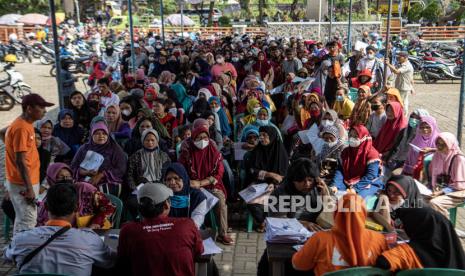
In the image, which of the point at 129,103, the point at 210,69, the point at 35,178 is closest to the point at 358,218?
the point at 35,178

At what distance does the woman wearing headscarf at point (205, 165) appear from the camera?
5.07 metres

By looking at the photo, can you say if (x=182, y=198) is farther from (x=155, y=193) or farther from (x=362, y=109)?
(x=362, y=109)

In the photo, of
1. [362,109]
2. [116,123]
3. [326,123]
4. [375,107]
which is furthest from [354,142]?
[116,123]

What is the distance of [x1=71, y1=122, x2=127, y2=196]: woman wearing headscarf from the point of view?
4953mm

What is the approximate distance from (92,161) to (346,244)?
3014 mm

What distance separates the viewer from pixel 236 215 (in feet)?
19.1

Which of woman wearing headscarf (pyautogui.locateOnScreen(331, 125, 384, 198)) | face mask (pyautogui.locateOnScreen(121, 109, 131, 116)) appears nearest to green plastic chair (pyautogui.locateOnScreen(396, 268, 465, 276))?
woman wearing headscarf (pyautogui.locateOnScreen(331, 125, 384, 198))

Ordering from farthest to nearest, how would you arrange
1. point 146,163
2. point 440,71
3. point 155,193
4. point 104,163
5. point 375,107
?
point 440,71
point 375,107
point 146,163
point 104,163
point 155,193

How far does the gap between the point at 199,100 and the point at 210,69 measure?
4071 millimetres

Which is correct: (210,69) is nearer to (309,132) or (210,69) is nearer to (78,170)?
(309,132)

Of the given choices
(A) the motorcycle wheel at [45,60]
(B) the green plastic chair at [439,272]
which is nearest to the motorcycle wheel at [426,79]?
(B) the green plastic chair at [439,272]

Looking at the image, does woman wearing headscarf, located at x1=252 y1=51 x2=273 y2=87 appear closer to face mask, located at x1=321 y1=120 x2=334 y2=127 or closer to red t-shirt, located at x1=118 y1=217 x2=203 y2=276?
face mask, located at x1=321 y1=120 x2=334 y2=127

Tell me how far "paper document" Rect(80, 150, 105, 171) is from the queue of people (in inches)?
0.5

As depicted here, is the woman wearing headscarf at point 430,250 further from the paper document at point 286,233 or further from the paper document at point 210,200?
the paper document at point 210,200
